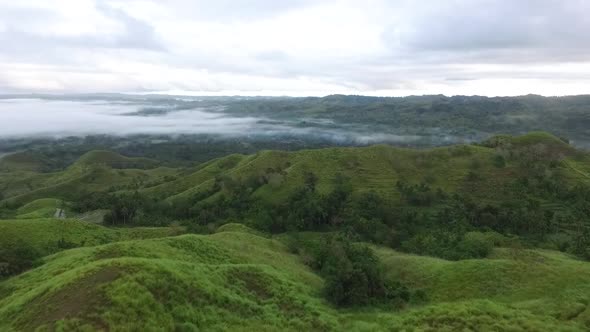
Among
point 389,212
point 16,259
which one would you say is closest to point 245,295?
point 16,259

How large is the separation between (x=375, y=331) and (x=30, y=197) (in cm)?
19009

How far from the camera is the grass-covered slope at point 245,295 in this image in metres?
31.9

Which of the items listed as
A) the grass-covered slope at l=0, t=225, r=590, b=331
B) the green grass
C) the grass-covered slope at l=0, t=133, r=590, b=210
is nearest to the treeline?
the grass-covered slope at l=0, t=133, r=590, b=210

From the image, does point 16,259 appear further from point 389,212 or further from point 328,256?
point 389,212

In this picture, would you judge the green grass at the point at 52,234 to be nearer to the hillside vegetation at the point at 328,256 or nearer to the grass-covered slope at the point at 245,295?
the hillside vegetation at the point at 328,256

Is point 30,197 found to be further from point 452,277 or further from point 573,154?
point 573,154

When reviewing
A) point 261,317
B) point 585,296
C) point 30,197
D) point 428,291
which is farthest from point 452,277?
point 30,197

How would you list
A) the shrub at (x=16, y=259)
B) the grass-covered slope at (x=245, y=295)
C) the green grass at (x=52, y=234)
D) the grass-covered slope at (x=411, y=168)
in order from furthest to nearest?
the grass-covered slope at (x=411, y=168)
the green grass at (x=52, y=234)
the shrub at (x=16, y=259)
the grass-covered slope at (x=245, y=295)

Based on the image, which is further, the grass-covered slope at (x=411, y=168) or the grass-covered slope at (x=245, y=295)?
the grass-covered slope at (x=411, y=168)

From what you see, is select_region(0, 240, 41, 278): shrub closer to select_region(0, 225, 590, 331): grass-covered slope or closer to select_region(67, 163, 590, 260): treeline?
select_region(0, 225, 590, 331): grass-covered slope

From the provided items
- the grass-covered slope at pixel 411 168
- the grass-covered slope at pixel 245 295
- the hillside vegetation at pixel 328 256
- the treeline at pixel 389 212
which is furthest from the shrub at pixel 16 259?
the grass-covered slope at pixel 411 168

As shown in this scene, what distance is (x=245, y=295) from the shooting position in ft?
137

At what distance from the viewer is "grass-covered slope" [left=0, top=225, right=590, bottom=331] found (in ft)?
105

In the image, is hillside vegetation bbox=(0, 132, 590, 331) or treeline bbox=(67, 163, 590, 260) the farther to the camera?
treeline bbox=(67, 163, 590, 260)
